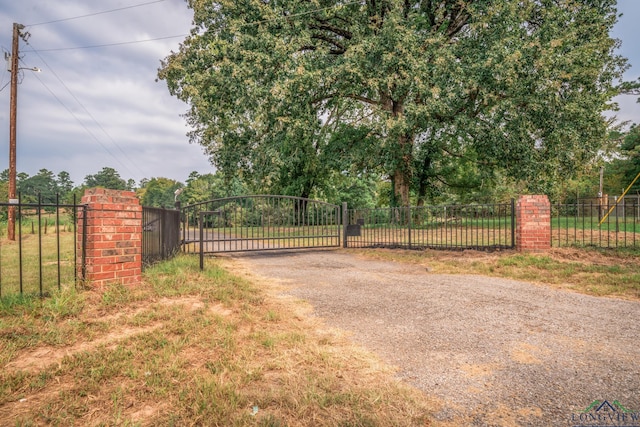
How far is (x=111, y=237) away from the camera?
412 centimetres

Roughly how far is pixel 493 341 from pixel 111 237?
446cm

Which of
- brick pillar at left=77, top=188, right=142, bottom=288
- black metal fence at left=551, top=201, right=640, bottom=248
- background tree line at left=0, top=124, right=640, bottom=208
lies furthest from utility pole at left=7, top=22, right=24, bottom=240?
black metal fence at left=551, top=201, right=640, bottom=248

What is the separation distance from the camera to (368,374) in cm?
258

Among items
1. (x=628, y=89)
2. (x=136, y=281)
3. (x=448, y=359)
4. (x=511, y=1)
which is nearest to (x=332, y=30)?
(x=511, y=1)

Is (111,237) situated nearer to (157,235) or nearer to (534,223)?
(157,235)

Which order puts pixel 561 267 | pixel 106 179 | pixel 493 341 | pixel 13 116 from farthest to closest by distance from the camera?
pixel 106 179 → pixel 13 116 → pixel 561 267 → pixel 493 341

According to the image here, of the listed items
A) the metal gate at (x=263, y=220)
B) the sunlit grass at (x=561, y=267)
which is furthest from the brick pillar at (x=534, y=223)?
the metal gate at (x=263, y=220)

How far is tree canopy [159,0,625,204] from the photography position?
40.4ft

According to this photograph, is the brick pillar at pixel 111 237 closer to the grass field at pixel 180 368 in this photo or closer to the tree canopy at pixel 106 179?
the grass field at pixel 180 368

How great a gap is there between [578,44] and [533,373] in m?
16.0

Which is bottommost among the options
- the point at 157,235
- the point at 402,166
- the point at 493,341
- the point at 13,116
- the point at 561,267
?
the point at 493,341

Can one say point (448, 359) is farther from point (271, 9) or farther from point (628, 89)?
point (628, 89)

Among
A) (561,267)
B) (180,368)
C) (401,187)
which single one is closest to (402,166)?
(401,187)

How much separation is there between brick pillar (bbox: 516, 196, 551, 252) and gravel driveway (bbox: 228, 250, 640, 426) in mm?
2385
